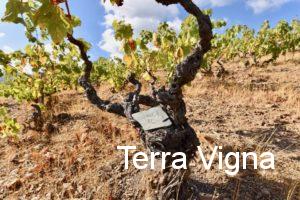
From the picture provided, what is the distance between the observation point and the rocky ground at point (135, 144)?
404 centimetres

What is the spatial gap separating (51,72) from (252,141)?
4770 millimetres

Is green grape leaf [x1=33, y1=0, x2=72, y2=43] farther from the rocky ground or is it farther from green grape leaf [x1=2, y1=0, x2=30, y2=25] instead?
the rocky ground

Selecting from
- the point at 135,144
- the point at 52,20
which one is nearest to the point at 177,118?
the point at 52,20

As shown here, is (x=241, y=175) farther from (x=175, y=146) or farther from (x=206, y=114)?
(x=206, y=114)

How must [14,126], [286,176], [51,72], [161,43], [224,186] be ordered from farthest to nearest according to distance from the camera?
[51,72] < [161,43] < [14,126] < [286,176] < [224,186]

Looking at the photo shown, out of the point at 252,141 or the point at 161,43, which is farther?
the point at 161,43

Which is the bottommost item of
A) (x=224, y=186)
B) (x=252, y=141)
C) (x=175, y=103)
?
(x=224, y=186)

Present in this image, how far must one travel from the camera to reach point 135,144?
5391 millimetres

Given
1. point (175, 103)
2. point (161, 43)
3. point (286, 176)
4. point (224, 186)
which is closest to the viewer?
point (175, 103)

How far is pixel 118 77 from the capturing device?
9875 mm

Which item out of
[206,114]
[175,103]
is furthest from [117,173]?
[206,114]

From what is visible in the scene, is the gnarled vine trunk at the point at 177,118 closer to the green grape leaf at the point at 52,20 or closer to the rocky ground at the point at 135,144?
the rocky ground at the point at 135,144

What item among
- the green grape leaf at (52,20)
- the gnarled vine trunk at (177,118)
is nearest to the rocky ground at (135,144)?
the gnarled vine trunk at (177,118)

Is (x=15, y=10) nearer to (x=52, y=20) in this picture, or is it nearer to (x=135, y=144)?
(x=52, y=20)
